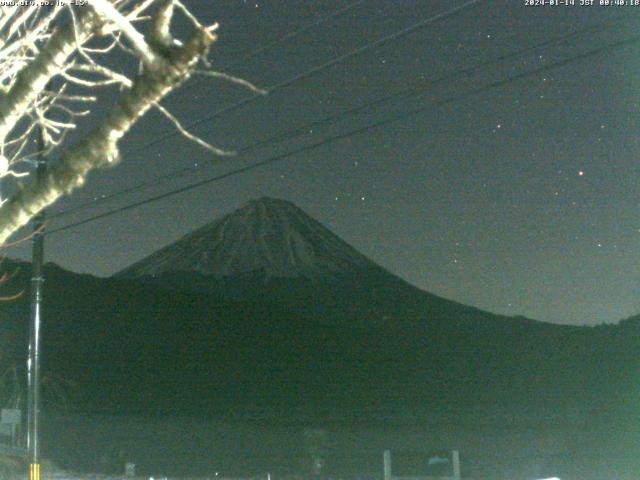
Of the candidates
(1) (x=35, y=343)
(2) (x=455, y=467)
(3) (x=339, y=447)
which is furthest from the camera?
(3) (x=339, y=447)

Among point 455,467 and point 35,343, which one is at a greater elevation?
point 35,343

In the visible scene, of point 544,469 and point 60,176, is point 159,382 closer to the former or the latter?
point 544,469

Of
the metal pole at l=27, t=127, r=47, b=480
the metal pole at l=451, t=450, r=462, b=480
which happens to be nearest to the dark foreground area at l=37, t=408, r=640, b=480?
the metal pole at l=451, t=450, r=462, b=480

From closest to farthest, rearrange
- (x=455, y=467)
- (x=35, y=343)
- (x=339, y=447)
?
(x=35, y=343), (x=455, y=467), (x=339, y=447)

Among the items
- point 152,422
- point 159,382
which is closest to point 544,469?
point 152,422

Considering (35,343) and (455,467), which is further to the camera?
(455,467)

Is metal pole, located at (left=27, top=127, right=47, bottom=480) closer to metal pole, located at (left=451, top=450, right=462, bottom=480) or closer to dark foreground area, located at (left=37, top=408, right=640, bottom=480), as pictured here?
metal pole, located at (left=451, top=450, right=462, bottom=480)

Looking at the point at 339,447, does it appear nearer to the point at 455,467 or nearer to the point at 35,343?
the point at 455,467

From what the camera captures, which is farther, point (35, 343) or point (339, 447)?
point (339, 447)

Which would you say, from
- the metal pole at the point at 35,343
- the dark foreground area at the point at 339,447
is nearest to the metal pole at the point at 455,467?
the dark foreground area at the point at 339,447

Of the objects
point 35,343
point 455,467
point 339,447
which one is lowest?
point 455,467

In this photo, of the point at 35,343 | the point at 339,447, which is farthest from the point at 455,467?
the point at 339,447

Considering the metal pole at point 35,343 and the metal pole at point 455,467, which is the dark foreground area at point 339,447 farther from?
the metal pole at point 35,343
